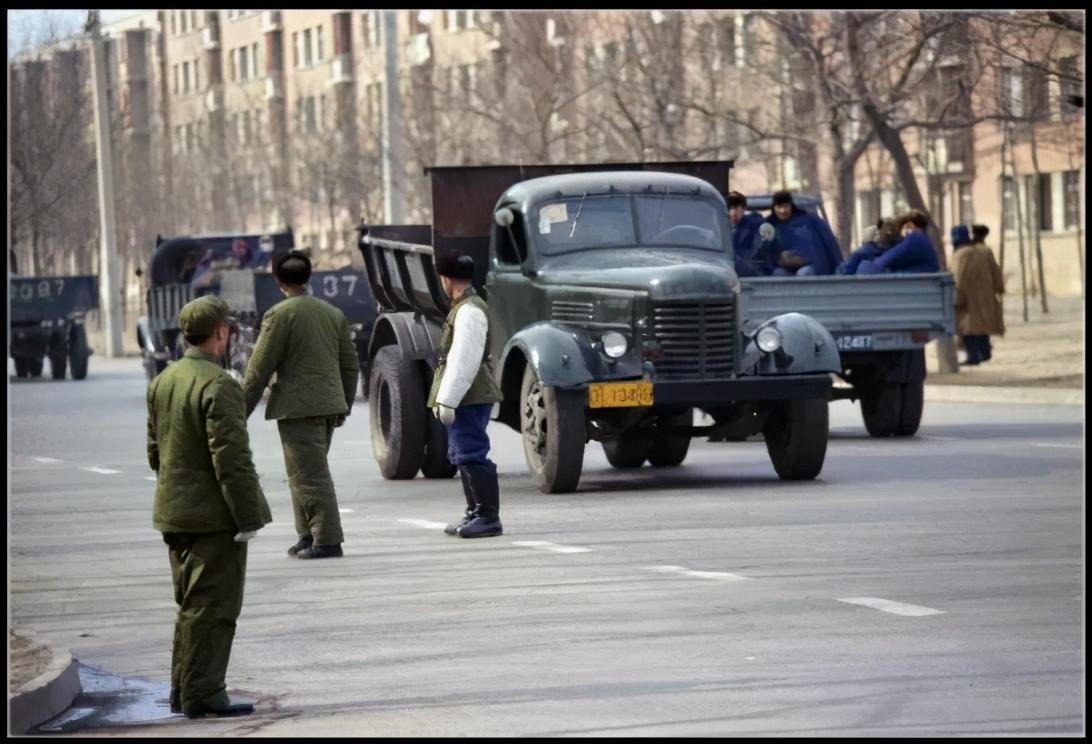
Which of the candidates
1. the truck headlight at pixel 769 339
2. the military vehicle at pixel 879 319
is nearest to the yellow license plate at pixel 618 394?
the truck headlight at pixel 769 339

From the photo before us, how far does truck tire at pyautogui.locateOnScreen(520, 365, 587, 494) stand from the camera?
1772 cm

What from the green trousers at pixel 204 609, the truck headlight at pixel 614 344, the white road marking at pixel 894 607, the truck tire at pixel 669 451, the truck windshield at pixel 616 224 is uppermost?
the truck windshield at pixel 616 224

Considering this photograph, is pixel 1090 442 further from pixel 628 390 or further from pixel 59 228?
pixel 59 228

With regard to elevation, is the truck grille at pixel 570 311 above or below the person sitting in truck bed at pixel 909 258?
below

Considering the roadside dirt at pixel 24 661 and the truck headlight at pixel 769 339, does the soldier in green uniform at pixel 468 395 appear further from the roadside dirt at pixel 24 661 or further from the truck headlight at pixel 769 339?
the roadside dirt at pixel 24 661

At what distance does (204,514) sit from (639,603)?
124 inches

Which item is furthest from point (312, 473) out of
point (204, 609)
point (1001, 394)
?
point (1001, 394)

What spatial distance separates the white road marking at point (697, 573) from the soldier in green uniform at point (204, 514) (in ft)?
13.3

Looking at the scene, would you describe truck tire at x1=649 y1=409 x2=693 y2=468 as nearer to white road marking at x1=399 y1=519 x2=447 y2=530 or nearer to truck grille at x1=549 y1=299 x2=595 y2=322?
truck grille at x1=549 y1=299 x2=595 y2=322

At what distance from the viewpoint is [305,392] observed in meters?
14.2

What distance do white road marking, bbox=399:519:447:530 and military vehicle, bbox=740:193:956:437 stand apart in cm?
661

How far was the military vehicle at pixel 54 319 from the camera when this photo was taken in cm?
4691

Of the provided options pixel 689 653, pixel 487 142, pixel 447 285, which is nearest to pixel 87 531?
pixel 447 285

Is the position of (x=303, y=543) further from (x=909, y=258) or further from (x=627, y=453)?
(x=909, y=258)
